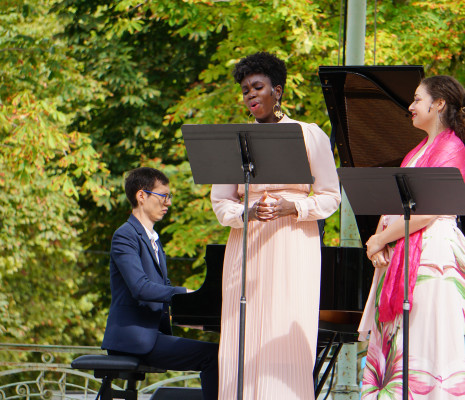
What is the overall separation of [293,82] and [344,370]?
394cm

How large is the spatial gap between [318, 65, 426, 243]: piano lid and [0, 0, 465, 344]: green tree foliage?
12.3 ft

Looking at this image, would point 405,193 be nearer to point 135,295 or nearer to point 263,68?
point 263,68

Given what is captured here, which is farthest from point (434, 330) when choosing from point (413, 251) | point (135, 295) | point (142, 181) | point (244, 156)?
point (142, 181)

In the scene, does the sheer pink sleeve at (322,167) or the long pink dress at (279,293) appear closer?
the long pink dress at (279,293)

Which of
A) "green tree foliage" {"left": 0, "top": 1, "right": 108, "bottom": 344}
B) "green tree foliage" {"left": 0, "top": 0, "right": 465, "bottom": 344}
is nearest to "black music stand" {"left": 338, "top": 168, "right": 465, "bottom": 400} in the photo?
"green tree foliage" {"left": 0, "top": 0, "right": 465, "bottom": 344}

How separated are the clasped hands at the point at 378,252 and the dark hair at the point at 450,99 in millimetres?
583

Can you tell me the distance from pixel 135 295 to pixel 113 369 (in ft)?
1.36

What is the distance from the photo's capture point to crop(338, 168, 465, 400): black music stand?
3129 mm

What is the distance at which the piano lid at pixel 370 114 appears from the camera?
4477 millimetres

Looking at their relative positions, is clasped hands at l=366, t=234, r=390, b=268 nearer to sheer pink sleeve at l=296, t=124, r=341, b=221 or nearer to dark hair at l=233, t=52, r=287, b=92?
sheer pink sleeve at l=296, t=124, r=341, b=221

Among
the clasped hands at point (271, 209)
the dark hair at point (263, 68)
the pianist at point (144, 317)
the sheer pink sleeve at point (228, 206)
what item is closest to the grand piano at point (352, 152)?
the pianist at point (144, 317)

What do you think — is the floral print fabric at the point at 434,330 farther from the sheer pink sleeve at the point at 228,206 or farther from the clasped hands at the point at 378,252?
the sheer pink sleeve at the point at 228,206

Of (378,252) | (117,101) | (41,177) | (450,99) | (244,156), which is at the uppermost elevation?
(117,101)

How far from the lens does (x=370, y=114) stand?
470 cm
